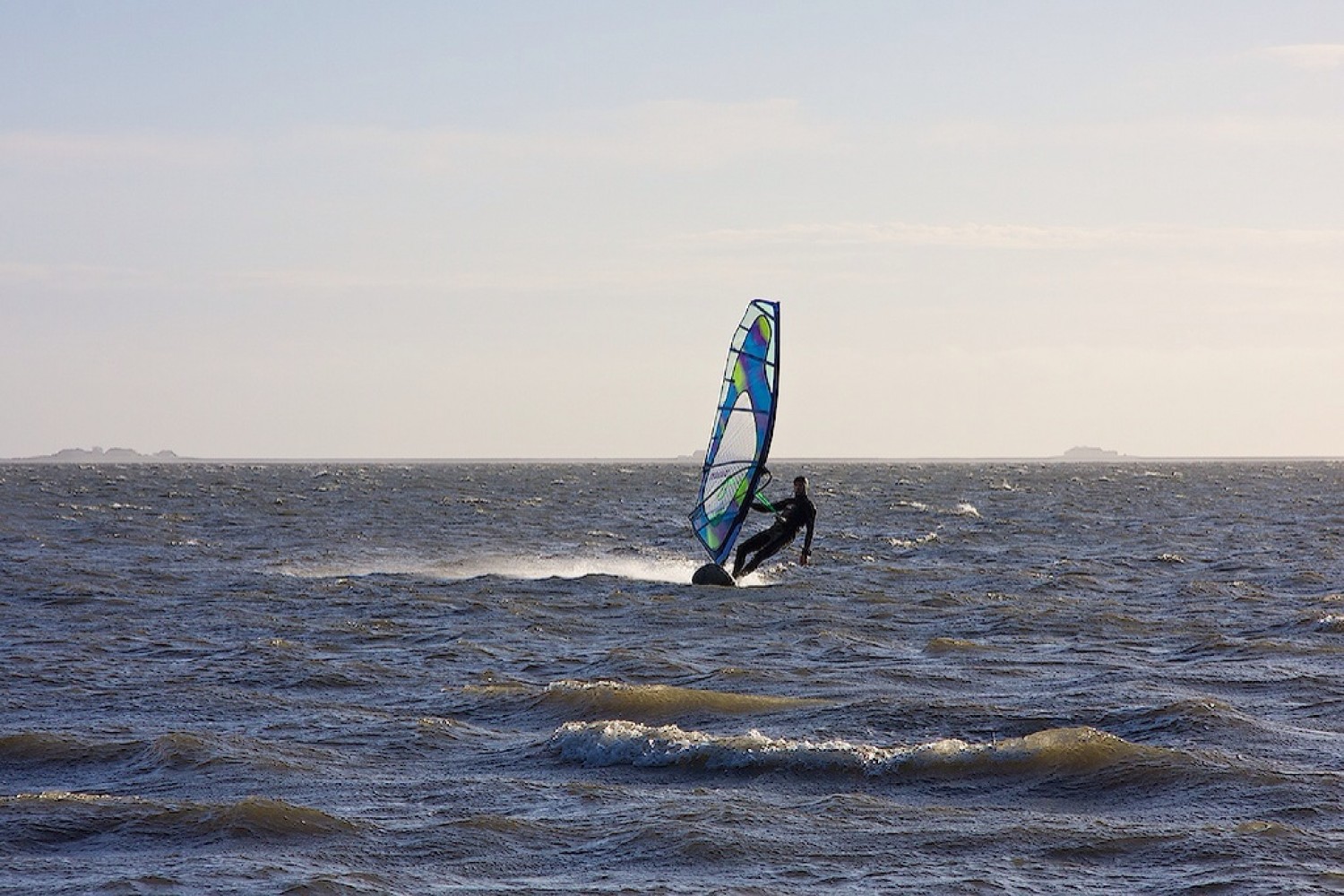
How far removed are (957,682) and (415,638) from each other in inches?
226

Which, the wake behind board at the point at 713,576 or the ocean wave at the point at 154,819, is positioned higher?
the wake behind board at the point at 713,576

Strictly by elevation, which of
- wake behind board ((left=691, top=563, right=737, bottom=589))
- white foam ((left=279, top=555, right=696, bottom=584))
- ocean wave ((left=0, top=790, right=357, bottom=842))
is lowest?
ocean wave ((left=0, top=790, right=357, bottom=842))

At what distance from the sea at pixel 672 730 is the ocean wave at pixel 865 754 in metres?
0.03

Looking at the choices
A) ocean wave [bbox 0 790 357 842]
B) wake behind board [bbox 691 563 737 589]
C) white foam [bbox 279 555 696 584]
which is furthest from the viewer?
white foam [bbox 279 555 696 584]

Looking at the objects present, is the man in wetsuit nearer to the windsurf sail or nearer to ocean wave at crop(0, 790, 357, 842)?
the windsurf sail

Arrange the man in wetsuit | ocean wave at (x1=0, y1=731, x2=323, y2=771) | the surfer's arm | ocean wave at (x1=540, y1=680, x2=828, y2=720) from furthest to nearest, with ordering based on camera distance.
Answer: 1. the man in wetsuit
2. the surfer's arm
3. ocean wave at (x1=540, y1=680, x2=828, y2=720)
4. ocean wave at (x1=0, y1=731, x2=323, y2=771)

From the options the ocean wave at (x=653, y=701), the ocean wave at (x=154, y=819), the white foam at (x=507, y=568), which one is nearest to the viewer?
the ocean wave at (x=154, y=819)

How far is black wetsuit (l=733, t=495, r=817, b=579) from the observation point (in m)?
20.3

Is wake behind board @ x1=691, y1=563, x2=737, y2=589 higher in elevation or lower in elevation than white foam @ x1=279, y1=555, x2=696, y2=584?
higher

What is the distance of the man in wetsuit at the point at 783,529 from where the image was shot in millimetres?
20234

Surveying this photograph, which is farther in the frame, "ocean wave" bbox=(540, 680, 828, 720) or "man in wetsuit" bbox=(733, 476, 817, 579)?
"man in wetsuit" bbox=(733, 476, 817, 579)

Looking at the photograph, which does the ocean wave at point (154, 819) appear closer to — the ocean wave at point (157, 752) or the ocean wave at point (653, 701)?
the ocean wave at point (157, 752)

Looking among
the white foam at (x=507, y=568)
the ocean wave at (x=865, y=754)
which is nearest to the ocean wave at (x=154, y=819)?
the ocean wave at (x=865, y=754)

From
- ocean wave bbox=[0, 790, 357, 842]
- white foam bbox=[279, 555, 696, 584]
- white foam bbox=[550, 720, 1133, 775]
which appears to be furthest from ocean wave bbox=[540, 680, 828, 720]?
white foam bbox=[279, 555, 696, 584]
